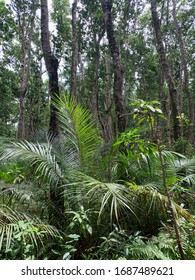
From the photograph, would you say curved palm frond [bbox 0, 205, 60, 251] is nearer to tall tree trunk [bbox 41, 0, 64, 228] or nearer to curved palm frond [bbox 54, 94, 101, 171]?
tall tree trunk [bbox 41, 0, 64, 228]

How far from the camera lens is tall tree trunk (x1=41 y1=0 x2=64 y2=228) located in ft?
9.45

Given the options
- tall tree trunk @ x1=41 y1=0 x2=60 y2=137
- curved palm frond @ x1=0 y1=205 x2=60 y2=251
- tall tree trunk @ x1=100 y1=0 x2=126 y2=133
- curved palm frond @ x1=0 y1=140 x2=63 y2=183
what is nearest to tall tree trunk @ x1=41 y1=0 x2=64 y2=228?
tall tree trunk @ x1=41 y1=0 x2=60 y2=137

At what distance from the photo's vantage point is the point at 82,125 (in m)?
3.31

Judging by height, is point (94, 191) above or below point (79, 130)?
below

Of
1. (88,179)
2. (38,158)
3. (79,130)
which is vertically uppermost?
(79,130)

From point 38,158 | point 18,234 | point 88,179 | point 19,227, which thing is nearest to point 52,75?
point 38,158

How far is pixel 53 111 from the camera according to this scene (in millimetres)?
4141

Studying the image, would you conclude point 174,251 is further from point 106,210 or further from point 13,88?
point 13,88

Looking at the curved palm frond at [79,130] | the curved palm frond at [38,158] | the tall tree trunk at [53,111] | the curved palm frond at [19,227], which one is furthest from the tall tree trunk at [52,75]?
the curved palm frond at [19,227]

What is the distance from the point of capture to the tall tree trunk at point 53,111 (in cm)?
288

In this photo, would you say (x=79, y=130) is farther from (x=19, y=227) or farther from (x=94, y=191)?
(x=19, y=227)

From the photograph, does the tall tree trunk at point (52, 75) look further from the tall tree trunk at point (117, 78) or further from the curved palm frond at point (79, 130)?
the tall tree trunk at point (117, 78)
